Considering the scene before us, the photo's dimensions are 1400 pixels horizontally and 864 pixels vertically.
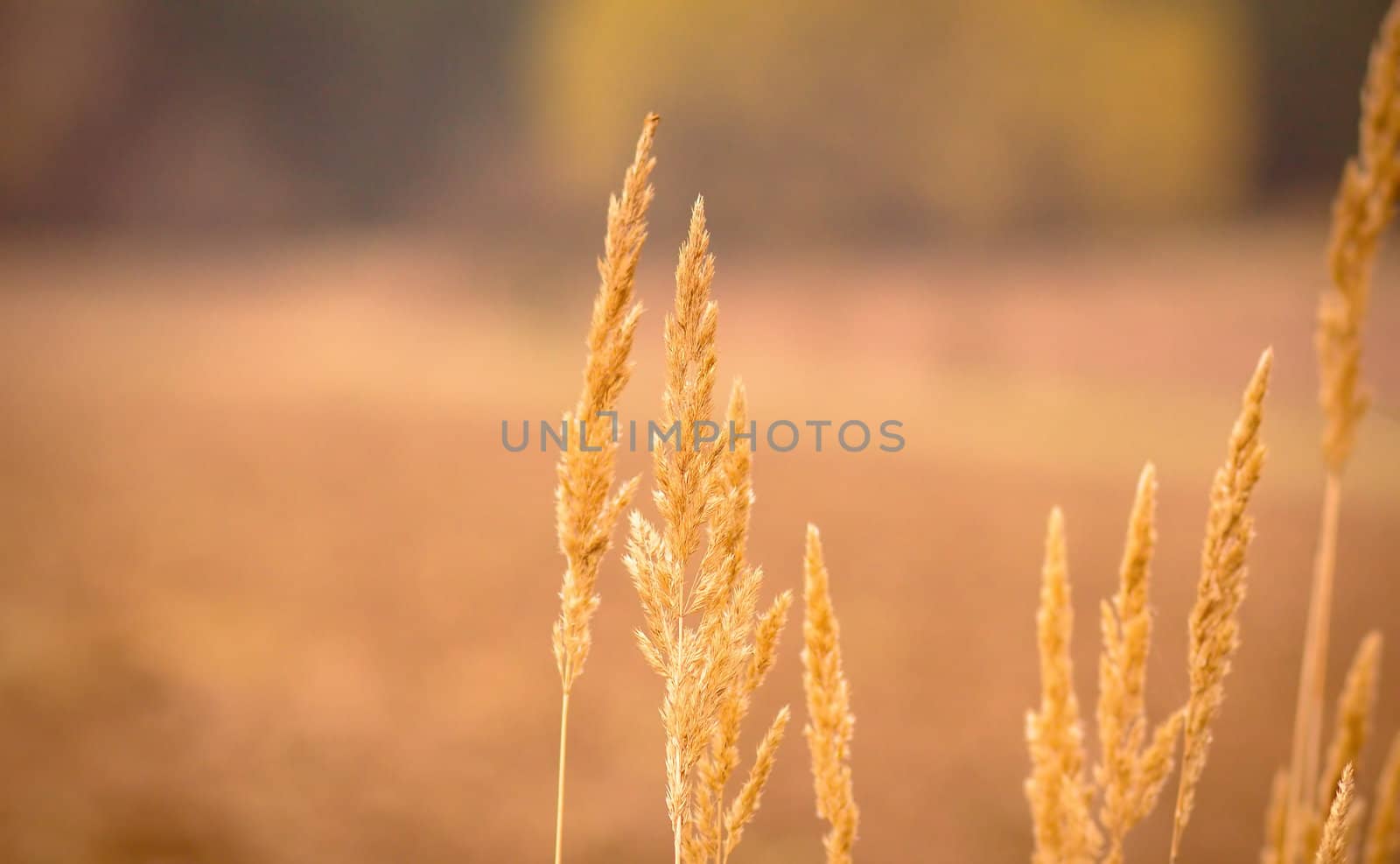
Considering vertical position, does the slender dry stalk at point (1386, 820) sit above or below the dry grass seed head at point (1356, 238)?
below

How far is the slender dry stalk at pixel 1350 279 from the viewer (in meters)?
0.68

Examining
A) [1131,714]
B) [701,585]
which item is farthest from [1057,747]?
[701,585]

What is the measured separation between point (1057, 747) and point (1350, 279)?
1.58 feet

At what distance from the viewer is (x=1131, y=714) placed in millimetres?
659

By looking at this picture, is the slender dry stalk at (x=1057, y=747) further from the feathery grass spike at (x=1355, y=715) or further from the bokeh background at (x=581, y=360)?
the bokeh background at (x=581, y=360)

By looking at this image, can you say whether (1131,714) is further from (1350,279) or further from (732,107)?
(732,107)

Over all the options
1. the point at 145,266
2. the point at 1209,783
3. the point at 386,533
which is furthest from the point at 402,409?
the point at 1209,783

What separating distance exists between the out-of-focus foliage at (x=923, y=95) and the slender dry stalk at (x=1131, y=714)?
1.64 metres

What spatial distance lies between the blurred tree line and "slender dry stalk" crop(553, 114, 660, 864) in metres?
1.61

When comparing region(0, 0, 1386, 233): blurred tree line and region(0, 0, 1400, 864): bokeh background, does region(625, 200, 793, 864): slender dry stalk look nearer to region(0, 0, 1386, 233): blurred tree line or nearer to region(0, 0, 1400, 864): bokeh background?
region(0, 0, 1400, 864): bokeh background

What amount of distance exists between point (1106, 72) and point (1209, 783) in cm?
168

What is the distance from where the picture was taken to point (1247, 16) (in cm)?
202

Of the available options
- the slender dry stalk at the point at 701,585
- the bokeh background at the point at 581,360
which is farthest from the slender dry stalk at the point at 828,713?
the bokeh background at the point at 581,360

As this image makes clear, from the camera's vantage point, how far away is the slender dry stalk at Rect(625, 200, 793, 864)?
0.58 metres
